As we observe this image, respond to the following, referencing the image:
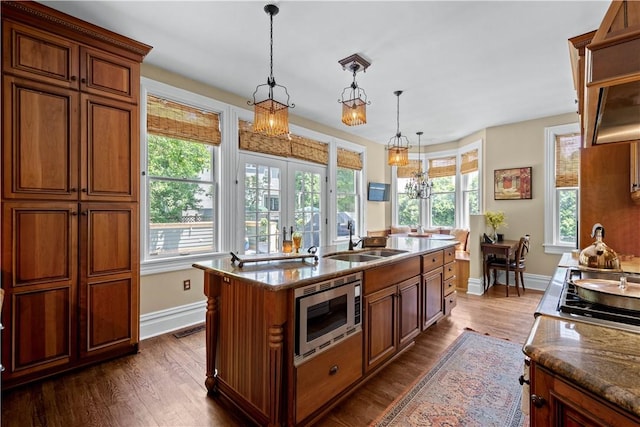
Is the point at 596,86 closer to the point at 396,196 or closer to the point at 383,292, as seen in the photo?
the point at 383,292

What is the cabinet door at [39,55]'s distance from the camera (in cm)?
212

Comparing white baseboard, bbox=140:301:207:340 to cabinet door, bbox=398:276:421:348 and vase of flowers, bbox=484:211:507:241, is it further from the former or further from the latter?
vase of flowers, bbox=484:211:507:241

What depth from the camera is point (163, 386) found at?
2.24 meters

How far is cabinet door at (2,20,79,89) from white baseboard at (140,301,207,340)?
7.27ft

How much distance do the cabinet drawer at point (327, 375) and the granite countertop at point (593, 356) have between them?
1220mm

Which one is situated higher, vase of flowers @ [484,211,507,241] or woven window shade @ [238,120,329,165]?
woven window shade @ [238,120,329,165]

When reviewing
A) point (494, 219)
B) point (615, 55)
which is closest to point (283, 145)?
point (494, 219)

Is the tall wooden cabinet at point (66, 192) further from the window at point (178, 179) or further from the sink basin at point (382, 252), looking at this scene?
the sink basin at point (382, 252)

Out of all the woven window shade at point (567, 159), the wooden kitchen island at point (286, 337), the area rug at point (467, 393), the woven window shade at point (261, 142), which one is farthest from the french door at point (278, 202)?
the woven window shade at point (567, 159)

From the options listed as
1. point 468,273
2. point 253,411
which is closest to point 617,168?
point 468,273

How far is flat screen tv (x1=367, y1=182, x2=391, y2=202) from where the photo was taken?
20.5ft

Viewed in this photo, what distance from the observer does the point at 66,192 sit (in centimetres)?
235

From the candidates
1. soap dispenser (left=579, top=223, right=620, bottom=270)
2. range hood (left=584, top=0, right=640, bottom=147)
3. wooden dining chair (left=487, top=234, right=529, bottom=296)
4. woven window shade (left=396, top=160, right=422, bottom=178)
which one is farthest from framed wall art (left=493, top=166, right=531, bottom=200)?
range hood (left=584, top=0, right=640, bottom=147)

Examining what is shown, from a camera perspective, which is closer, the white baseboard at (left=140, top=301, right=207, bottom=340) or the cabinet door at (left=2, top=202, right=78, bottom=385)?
the cabinet door at (left=2, top=202, right=78, bottom=385)
